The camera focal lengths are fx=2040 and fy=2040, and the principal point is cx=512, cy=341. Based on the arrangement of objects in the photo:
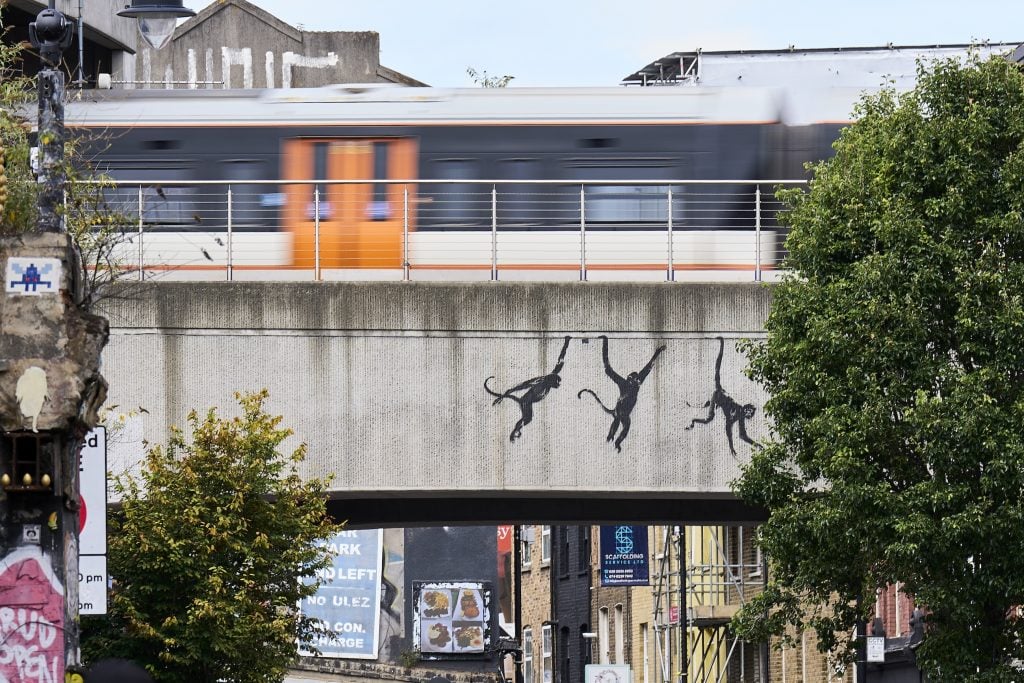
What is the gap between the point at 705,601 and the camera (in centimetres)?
4928

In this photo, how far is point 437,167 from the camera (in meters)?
29.9

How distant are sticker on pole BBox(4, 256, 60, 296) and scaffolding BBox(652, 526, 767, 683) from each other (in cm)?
2929

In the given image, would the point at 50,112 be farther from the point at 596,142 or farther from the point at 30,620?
the point at 596,142

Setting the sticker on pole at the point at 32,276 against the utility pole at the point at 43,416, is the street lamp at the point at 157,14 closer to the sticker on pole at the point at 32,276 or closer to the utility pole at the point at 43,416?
the utility pole at the point at 43,416

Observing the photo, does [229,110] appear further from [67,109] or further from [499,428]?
[499,428]

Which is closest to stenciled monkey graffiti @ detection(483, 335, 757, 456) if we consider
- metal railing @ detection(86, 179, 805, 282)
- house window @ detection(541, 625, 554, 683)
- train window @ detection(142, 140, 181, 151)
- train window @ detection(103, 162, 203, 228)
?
metal railing @ detection(86, 179, 805, 282)

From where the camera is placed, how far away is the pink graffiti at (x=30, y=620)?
660 inches

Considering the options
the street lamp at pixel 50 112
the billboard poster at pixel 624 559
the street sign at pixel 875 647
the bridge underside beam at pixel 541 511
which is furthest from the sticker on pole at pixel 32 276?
the billboard poster at pixel 624 559

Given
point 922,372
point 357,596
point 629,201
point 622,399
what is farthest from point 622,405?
point 357,596

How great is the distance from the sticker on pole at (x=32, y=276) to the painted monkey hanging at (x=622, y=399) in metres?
9.65

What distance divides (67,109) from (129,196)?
6.90 feet

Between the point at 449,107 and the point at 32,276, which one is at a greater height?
the point at 449,107

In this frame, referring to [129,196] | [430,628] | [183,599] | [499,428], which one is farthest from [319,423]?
[430,628]

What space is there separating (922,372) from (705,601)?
98.4 feet
